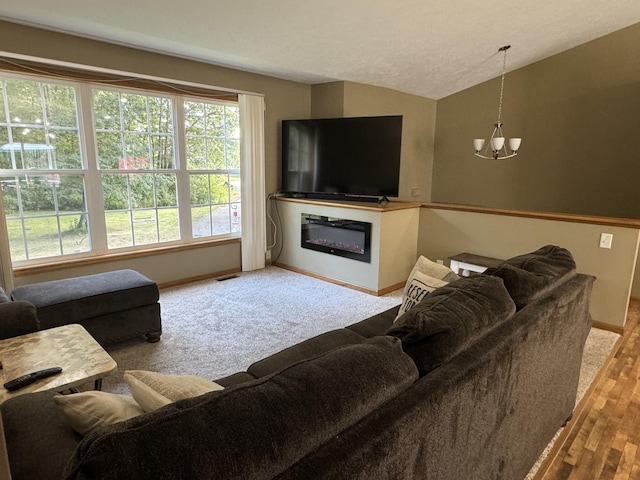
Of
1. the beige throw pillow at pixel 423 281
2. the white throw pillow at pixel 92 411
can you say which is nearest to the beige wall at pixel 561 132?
the beige throw pillow at pixel 423 281

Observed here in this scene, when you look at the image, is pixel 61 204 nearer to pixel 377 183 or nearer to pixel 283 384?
pixel 377 183

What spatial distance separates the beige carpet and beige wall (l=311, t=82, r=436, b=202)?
6.92ft

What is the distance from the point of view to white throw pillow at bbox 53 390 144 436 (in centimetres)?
92

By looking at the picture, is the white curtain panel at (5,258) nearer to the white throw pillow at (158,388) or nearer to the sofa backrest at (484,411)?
the white throw pillow at (158,388)

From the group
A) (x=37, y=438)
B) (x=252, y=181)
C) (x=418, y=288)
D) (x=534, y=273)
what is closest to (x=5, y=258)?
(x=252, y=181)

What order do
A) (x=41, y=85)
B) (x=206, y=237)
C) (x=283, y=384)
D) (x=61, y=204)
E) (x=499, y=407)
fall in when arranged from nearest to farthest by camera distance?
(x=283, y=384)
(x=499, y=407)
(x=41, y=85)
(x=61, y=204)
(x=206, y=237)

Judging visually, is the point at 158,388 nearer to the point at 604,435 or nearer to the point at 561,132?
the point at 604,435

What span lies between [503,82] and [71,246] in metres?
5.38

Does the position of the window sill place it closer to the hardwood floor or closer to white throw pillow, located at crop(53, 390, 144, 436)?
white throw pillow, located at crop(53, 390, 144, 436)

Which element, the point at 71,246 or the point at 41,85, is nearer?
the point at 41,85

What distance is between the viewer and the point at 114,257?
12.6 feet

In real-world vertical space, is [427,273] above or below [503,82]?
below

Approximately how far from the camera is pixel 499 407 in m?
1.36

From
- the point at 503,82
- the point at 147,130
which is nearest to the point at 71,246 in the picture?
the point at 147,130
